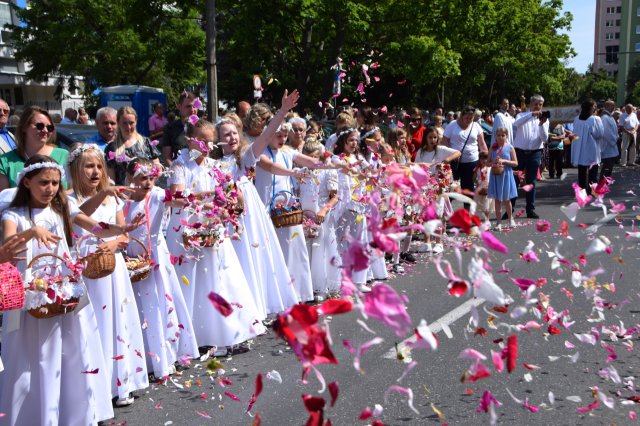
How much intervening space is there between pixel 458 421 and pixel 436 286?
3.63 meters

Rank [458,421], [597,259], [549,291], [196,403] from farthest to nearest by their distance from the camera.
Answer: [597,259] → [549,291] → [196,403] → [458,421]

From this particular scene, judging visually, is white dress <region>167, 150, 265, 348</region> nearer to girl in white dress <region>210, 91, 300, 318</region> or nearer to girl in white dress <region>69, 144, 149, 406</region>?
girl in white dress <region>210, 91, 300, 318</region>

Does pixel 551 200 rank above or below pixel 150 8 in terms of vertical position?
below

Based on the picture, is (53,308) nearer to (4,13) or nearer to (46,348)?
(46,348)

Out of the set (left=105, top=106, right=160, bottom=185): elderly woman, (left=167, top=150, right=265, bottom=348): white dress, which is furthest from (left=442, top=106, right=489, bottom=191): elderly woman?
(left=167, top=150, right=265, bottom=348): white dress

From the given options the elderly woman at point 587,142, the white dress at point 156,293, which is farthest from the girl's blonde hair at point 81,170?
the elderly woman at point 587,142

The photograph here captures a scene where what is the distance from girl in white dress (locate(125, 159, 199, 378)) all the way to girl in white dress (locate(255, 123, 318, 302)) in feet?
5.52

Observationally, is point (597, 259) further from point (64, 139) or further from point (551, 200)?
point (64, 139)

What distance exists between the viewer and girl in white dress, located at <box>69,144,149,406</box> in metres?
4.97

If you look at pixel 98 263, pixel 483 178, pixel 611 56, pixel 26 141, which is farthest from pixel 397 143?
pixel 611 56

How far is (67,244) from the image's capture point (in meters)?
4.63

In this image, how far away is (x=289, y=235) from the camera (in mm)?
7352

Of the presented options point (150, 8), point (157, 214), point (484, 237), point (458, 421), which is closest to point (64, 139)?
point (157, 214)

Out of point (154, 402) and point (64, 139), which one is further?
point (64, 139)
